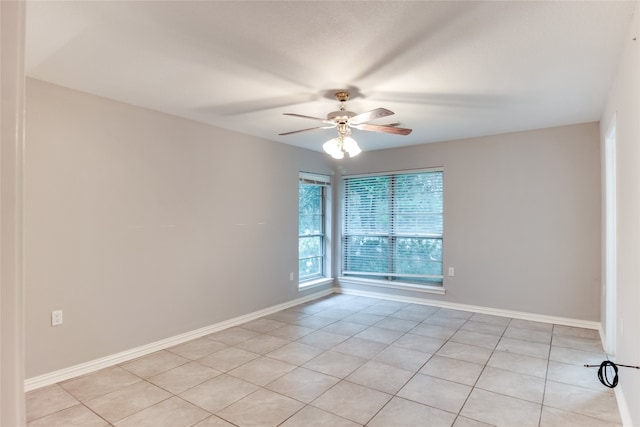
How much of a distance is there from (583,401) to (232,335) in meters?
3.19

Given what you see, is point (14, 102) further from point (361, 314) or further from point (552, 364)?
point (361, 314)

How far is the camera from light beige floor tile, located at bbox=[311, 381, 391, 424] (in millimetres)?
2389

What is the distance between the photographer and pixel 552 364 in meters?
3.14

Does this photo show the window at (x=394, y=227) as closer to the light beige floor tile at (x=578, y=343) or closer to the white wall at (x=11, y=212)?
the light beige floor tile at (x=578, y=343)

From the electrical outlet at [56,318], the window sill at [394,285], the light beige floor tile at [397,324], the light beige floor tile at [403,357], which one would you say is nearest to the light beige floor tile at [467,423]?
the light beige floor tile at [403,357]

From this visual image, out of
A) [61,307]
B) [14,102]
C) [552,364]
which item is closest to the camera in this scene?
[14,102]

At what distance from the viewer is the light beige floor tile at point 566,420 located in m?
2.25

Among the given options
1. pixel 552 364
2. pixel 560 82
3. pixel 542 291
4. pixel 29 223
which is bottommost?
pixel 552 364

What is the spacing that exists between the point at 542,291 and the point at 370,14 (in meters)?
4.04

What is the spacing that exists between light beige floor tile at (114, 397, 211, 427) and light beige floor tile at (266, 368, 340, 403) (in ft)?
1.90

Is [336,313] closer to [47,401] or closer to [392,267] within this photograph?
[392,267]

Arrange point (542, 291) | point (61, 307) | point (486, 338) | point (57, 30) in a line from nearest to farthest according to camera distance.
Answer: point (57, 30), point (61, 307), point (486, 338), point (542, 291)

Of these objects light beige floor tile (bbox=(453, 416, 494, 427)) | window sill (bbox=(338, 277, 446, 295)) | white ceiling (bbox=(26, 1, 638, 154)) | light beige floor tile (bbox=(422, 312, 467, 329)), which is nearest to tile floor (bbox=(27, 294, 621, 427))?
light beige floor tile (bbox=(453, 416, 494, 427))

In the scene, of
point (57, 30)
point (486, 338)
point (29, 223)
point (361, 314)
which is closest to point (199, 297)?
point (29, 223)
